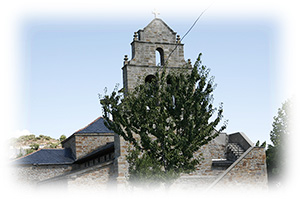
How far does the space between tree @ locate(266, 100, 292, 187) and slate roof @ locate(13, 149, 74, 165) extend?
654 inches

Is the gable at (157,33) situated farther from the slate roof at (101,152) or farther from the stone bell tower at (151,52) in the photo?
the slate roof at (101,152)

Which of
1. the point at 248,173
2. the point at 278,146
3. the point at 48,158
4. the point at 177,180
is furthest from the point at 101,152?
the point at 278,146

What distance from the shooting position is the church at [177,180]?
18.7m

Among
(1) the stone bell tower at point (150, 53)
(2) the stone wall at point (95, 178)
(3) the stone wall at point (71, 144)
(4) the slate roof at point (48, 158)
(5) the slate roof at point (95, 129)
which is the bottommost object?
(2) the stone wall at point (95, 178)

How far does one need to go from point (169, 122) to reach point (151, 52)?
7.11 m

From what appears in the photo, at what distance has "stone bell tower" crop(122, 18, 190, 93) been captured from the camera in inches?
837

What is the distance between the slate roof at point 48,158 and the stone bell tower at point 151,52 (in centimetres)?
1334

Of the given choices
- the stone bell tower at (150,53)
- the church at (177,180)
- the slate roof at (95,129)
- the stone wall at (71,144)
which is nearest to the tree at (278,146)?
the church at (177,180)

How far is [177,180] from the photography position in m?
20.7

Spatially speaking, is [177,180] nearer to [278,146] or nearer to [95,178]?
[95,178]

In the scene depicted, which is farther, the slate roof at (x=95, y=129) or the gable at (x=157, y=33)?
the slate roof at (x=95, y=129)

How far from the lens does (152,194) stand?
17578 mm

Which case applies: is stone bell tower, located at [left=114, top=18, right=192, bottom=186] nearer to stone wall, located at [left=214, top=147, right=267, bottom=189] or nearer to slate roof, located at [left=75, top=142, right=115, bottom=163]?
slate roof, located at [left=75, top=142, right=115, bottom=163]

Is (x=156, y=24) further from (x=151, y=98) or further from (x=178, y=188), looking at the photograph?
(x=178, y=188)
